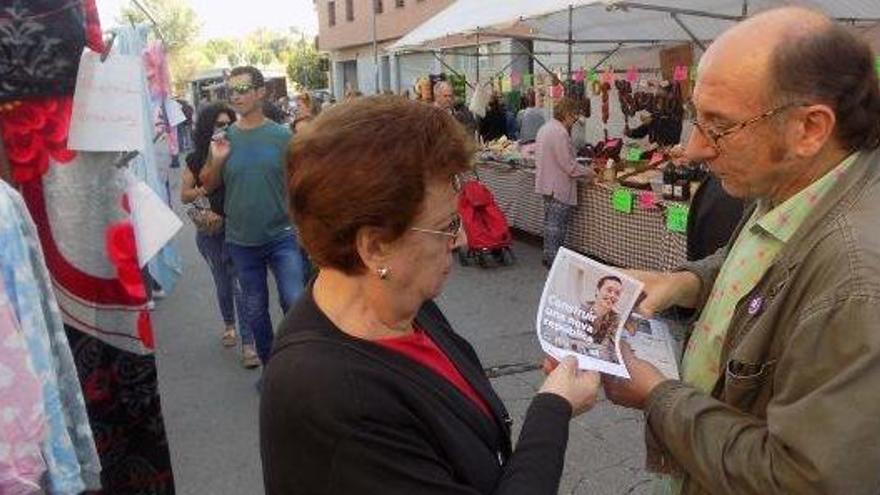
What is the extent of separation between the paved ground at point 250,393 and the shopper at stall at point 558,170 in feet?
1.91

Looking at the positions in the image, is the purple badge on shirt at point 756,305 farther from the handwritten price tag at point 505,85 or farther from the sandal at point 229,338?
the handwritten price tag at point 505,85

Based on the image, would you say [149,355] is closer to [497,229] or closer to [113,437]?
[113,437]

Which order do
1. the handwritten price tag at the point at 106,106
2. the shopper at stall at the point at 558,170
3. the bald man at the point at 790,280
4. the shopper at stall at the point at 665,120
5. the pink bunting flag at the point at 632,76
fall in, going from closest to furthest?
the bald man at the point at 790,280 < the handwritten price tag at the point at 106,106 < the shopper at stall at the point at 558,170 < the shopper at stall at the point at 665,120 < the pink bunting flag at the point at 632,76

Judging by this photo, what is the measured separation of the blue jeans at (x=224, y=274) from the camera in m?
5.08

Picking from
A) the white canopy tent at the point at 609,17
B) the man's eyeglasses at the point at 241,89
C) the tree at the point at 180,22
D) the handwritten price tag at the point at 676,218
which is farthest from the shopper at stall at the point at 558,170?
the tree at the point at 180,22

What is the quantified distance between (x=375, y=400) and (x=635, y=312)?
715mm

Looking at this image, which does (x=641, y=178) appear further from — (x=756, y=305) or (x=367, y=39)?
(x=367, y=39)

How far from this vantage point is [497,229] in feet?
25.0

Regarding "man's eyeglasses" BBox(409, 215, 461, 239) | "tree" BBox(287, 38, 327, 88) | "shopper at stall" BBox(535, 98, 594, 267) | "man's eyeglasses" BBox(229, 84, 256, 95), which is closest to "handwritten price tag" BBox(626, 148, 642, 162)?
"shopper at stall" BBox(535, 98, 594, 267)

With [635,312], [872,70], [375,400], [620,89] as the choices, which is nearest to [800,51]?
[872,70]

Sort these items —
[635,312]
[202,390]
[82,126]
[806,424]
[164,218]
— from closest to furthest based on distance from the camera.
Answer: [806,424]
[635,312]
[82,126]
[164,218]
[202,390]

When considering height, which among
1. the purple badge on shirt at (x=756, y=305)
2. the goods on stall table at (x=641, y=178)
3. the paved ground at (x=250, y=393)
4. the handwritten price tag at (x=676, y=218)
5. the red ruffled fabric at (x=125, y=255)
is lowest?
the paved ground at (x=250, y=393)

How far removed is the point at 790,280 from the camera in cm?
125

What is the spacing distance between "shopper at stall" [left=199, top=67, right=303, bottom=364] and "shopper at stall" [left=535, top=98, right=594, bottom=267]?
3.23 m
